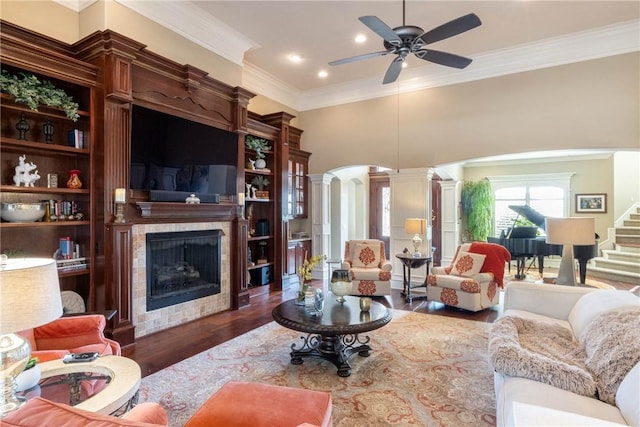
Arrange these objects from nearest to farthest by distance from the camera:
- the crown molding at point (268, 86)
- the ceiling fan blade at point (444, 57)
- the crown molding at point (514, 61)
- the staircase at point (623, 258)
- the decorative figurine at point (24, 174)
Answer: the decorative figurine at point (24, 174) → the ceiling fan blade at point (444, 57) → the crown molding at point (514, 61) → the crown molding at point (268, 86) → the staircase at point (623, 258)

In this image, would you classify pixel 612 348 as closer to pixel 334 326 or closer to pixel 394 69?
pixel 334 326

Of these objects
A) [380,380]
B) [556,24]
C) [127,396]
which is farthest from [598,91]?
[127,396]

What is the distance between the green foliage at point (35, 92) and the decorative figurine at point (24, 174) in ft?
1.73

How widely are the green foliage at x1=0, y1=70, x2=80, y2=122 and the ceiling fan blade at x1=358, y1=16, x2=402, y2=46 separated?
2.93 meters

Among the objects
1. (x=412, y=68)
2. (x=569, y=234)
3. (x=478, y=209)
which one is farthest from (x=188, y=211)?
(x=478, y=209)

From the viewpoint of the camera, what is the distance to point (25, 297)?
131 cm

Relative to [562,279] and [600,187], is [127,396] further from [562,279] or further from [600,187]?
[600,187]

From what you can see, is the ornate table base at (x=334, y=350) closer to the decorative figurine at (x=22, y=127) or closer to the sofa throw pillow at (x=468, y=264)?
the sofa throw pillow at (x=468, y=264)

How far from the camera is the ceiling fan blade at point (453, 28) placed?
9.36 ft

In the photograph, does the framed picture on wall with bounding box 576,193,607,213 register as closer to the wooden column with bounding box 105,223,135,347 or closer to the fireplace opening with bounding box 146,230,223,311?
the fireplace opening with bounding box 146,230,223,311

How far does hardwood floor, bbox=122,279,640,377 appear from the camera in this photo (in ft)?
11.0

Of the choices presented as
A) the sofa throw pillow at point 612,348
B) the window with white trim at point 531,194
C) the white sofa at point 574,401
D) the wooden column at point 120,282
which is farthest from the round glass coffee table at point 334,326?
the window with white trim at point 531,194

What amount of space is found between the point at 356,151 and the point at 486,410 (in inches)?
204

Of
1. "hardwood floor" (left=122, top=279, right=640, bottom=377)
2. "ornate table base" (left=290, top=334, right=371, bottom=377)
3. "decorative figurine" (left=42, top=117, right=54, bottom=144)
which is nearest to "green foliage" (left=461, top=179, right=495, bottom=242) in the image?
"hardwood floor" (left=122, top=279, right=640, bottom=377)
